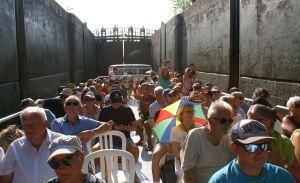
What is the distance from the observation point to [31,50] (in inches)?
442

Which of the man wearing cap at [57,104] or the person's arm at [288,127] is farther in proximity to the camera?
the man wearing cap at [57,104]

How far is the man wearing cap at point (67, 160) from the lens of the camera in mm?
2537

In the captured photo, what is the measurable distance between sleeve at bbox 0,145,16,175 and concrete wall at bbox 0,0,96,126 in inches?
200

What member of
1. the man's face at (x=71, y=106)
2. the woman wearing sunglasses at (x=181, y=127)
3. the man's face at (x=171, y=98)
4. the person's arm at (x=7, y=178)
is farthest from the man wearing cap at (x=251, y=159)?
the man's face at (x=171, y=98)

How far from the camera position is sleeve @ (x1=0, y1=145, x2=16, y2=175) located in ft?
11.0

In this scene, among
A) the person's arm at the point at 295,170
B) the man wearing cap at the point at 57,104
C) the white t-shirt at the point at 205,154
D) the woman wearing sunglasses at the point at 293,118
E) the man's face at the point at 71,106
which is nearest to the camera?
the person's arm at the point at 295,170

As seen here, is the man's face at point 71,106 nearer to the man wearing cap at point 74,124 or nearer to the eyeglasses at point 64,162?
the man wearing cap at point 74,124

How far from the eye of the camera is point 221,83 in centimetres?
1131

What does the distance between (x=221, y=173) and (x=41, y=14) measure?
37.7ft

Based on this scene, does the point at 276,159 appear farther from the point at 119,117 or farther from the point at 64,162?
the point at 119,117

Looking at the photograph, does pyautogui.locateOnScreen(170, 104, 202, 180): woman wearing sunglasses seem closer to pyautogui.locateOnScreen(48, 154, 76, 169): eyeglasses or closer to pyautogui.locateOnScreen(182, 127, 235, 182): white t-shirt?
pyautogui.locateOnScreen(182, 127, 235, 182): white t-shirt

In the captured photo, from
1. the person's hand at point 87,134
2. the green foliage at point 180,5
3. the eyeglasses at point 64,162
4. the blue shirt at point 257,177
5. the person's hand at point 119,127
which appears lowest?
the person's hand at point 119,127

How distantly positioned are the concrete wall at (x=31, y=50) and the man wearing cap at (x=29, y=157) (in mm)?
5073

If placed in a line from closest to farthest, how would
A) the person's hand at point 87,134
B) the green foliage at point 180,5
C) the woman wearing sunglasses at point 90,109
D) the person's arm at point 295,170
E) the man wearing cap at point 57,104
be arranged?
the person's arm at point 295,170
the person's hand at point 87,134
the woman wearing sunglasses at point 90,109
the man wearing cap at point 57,104
the green foliage at point 180,5
